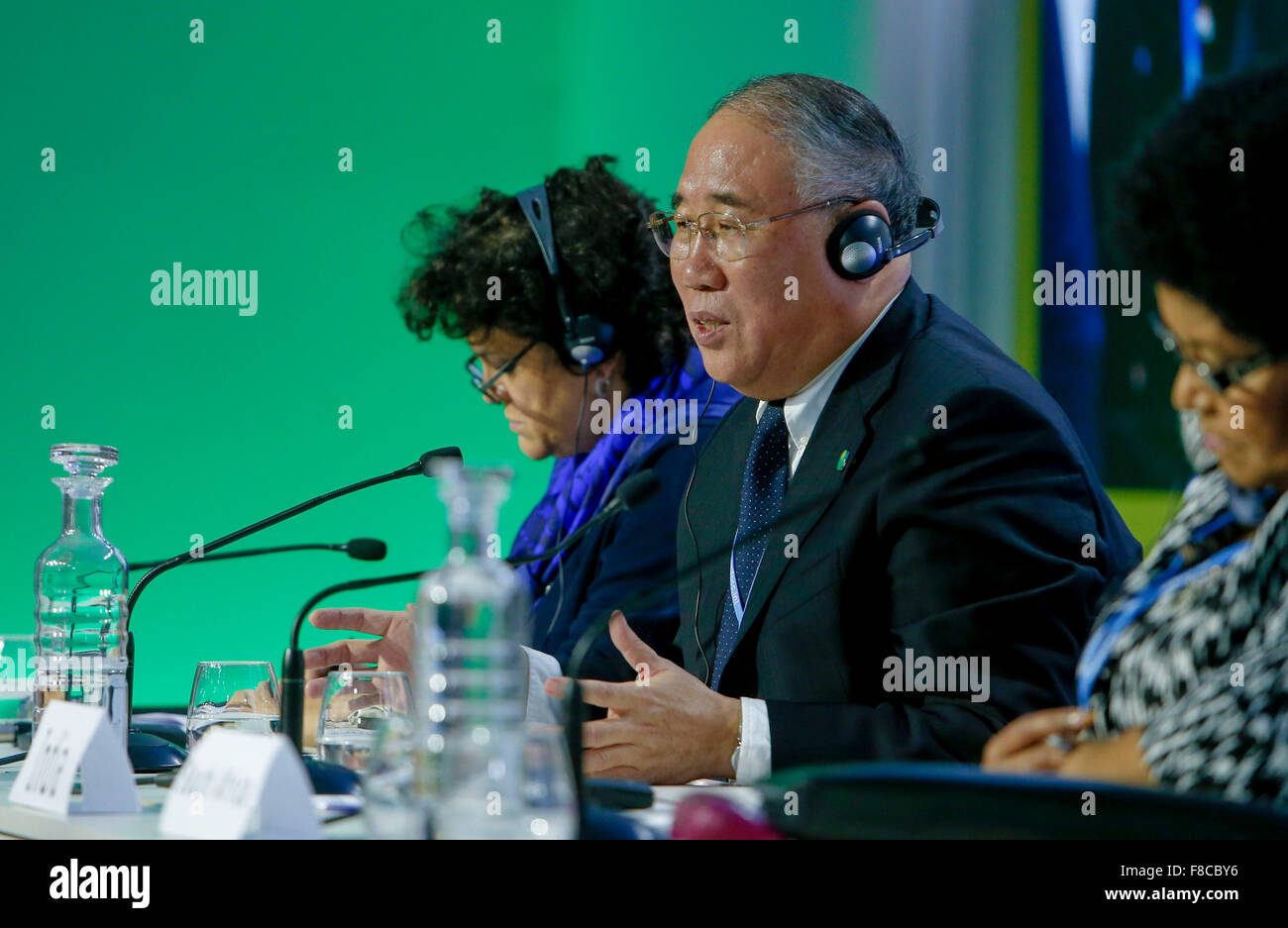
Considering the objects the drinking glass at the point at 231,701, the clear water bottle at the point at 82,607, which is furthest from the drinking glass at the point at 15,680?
the drinking glass at the point at 231,701

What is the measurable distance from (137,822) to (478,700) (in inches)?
15.5

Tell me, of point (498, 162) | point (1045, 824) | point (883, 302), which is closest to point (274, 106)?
point (498, 162)

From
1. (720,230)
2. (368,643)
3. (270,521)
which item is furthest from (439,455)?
(720,230)

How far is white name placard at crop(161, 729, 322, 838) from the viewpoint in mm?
827

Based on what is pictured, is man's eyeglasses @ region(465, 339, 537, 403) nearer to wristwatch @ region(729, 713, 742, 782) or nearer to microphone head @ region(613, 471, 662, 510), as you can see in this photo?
wristwatch @ region(729, 713, 742, 782)

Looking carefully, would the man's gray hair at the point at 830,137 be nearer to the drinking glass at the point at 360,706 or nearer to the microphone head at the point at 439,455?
the microphone head at the point at 439,455

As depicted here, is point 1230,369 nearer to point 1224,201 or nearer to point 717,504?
point 1224,201

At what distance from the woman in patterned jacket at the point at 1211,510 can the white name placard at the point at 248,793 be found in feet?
1.79

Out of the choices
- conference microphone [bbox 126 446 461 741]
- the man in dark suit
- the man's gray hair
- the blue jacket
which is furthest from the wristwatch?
the man's gray hair

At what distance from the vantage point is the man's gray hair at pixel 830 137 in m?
1.72

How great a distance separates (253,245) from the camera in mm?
3357

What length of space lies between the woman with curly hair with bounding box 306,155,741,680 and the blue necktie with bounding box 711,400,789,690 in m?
0.38
